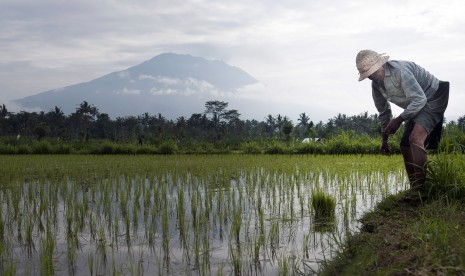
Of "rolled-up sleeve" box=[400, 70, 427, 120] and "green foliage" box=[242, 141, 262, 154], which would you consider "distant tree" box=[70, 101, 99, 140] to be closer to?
"green foliage" box=[242, 141, 262, 154]

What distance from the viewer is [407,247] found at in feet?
7.73

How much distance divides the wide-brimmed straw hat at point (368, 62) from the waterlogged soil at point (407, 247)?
119 cm

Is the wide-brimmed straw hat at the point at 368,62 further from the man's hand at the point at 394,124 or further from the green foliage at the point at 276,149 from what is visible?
the green foliage at the point at 276,149

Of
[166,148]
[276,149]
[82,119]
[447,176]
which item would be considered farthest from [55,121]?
[447,176]

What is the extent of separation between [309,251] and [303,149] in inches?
415

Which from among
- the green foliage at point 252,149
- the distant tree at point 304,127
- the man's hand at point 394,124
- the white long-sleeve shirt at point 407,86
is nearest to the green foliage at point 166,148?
the green foliage at point 252,149

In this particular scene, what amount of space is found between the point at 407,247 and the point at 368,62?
181 centimetres

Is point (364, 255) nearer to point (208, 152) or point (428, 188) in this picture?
point (428, 188)

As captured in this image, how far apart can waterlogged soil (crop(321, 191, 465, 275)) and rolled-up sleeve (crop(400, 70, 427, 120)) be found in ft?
2.43

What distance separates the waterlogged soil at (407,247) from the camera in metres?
1.93

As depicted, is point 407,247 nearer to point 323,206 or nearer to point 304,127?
point 323,206

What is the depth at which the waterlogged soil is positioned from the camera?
1934mm

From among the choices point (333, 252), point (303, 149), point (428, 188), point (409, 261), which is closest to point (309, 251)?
point (333, 252)

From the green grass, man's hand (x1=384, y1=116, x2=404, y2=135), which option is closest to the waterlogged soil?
the green grass
